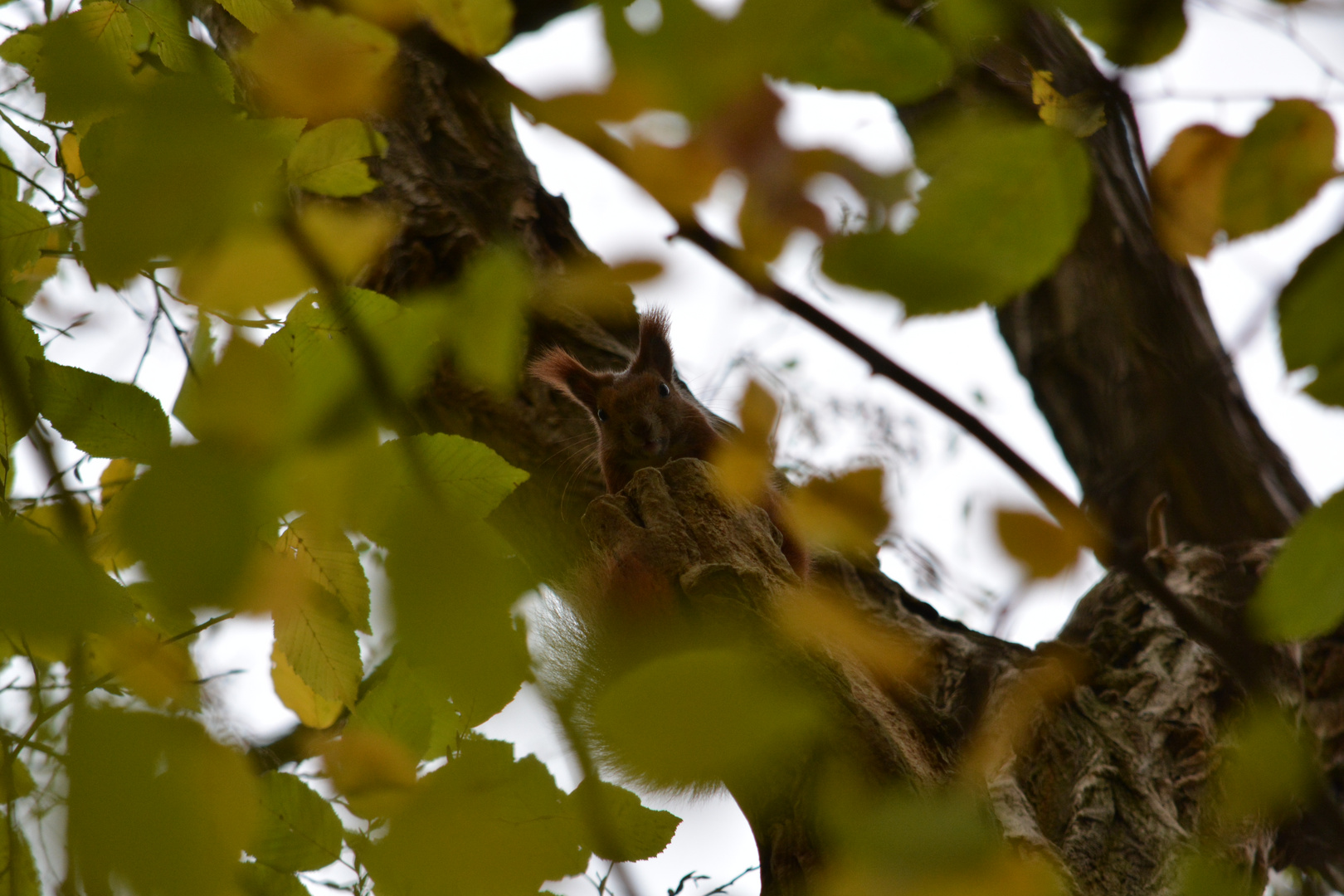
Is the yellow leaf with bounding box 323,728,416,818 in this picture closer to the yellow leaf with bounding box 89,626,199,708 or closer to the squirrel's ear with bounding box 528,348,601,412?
the yellow leaf with bounding box 89,626,199,708

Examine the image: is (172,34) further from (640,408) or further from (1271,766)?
(640,408)

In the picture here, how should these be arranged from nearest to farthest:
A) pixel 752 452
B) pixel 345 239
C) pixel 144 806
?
pixel 144 806
pixel 345 239
pixel 752 452

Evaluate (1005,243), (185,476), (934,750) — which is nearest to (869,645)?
(934,750)

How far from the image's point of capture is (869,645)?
1487 millimetres

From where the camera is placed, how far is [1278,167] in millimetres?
734

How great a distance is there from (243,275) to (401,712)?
0.59 m

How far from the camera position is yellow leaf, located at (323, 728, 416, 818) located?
1021 mm

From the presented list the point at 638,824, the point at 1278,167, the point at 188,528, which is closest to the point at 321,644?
the point at 638,824

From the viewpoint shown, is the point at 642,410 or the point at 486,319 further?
the point at 642,410

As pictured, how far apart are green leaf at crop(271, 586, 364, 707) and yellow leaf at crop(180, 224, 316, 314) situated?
1.05 feet

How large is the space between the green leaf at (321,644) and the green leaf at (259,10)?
0.57 m

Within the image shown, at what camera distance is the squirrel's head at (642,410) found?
2.81 meters

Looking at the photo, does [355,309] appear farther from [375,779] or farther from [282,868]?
[282,868]

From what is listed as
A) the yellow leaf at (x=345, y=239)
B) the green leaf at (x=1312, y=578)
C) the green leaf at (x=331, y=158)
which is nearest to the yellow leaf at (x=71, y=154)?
the green leaf at (x=331, y=158)
